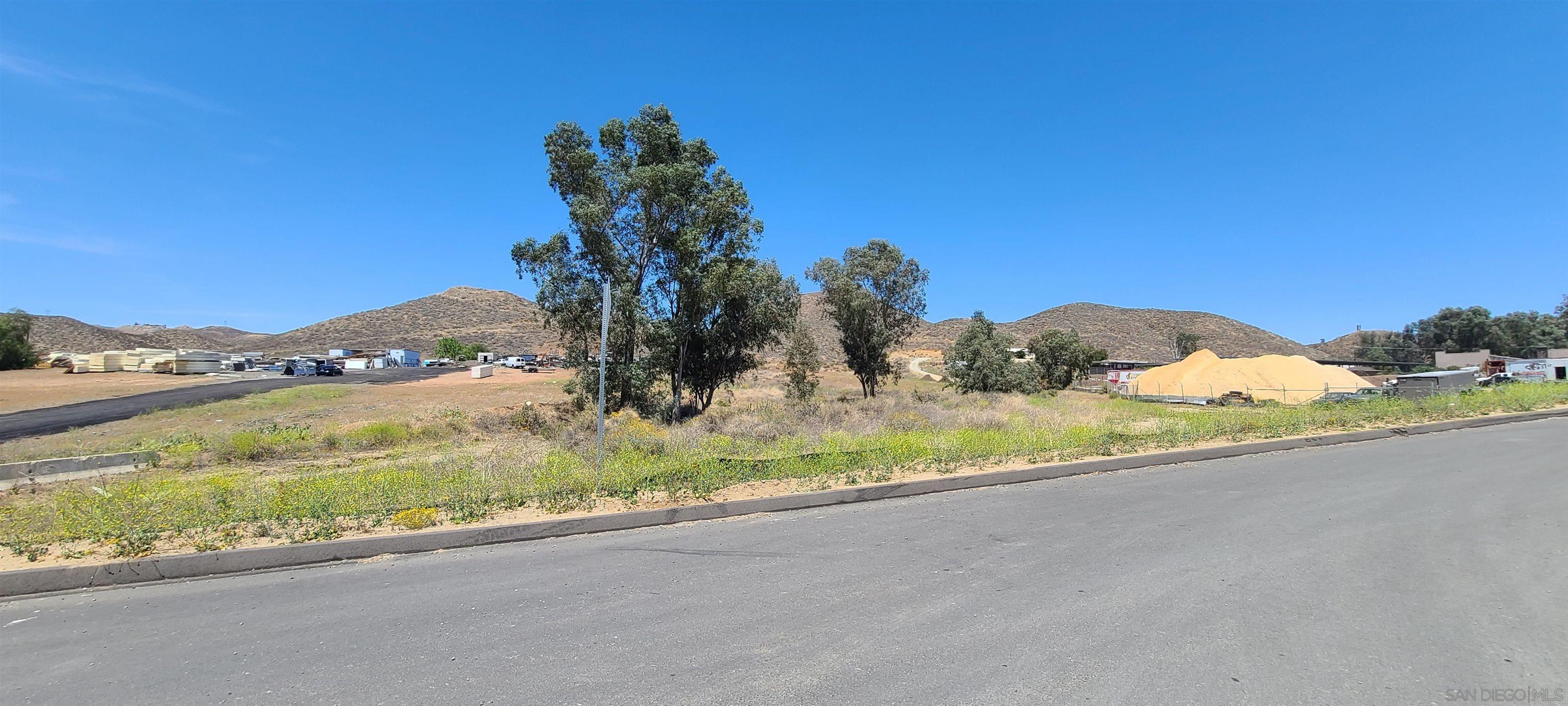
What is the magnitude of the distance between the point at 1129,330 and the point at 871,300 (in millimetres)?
90380

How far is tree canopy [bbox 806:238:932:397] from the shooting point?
106 ft

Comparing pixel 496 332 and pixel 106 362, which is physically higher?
pixel 496 332

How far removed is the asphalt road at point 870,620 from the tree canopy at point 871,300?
25.0m

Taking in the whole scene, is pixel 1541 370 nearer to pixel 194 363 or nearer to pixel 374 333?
pixel 194 363

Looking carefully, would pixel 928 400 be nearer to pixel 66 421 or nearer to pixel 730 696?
pixel 730 696

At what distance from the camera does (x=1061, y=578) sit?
17.4 ft

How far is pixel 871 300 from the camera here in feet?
104

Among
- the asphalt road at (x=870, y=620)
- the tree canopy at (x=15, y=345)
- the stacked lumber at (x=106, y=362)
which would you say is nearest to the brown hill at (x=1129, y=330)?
the stacked lumber at (x=106, y=362)

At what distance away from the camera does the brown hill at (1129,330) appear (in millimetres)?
96062

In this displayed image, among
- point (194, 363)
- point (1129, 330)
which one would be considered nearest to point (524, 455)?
point (194, 363)

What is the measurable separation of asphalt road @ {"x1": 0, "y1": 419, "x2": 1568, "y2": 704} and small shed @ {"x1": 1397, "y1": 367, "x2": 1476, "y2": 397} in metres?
27.3

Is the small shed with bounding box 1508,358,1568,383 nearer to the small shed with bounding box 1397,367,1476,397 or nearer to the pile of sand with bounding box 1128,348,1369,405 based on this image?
the pile of sand with bounding box 1128,348,1369,405

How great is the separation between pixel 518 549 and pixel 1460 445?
59.0 feet

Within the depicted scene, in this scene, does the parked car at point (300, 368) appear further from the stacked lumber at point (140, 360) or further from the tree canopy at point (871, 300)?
the tree canopy at point (871, 300)
